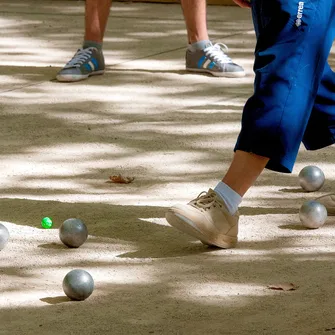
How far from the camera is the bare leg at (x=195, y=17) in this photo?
7.52 m

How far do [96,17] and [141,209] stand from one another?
10.1 feet

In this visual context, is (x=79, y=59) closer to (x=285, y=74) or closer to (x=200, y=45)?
(x=200, y=45)

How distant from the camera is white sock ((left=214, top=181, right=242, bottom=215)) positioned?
4.29 m

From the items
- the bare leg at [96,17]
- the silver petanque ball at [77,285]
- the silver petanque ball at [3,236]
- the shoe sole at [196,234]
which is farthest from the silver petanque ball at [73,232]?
the bare leg at [96,17]

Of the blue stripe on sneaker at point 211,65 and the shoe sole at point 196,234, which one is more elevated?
the shoe sole at point 196,234

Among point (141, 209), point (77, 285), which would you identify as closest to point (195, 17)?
point (141, 209)

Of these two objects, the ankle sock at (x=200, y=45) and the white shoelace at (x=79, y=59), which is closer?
the white shoelace at (x=79, y=59)

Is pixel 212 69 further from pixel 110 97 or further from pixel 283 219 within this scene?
pixel 283 219

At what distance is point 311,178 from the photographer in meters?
4.94

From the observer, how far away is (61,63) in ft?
26.8

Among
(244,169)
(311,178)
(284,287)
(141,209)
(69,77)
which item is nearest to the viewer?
(284,287)

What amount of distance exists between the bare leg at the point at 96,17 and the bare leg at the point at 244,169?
3515 millimetres

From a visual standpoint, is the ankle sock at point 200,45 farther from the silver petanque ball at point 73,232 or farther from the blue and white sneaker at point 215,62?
the silver petanque ball at point 73,232

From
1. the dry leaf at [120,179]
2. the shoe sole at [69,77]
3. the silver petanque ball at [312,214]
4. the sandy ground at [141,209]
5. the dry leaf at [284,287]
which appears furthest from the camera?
the shoe sole at [69,77]
